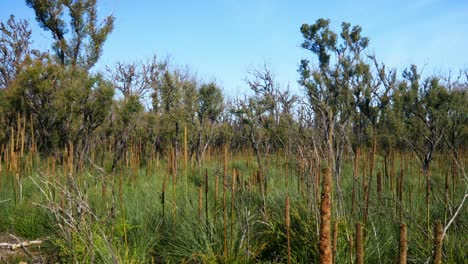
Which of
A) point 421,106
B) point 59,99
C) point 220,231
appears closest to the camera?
point 220,231

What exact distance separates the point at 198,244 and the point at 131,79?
22743mm

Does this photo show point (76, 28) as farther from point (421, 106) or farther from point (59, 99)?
point (421, 106)

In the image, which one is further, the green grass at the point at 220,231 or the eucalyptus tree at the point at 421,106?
the eucalyptus tree at the point at 421,106

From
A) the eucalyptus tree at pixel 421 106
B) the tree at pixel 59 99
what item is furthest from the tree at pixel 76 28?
the eucalyptus tree at pixel 421 106

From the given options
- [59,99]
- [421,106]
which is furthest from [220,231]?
[421,106]

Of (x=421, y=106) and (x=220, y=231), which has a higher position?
(x=421, y=106)

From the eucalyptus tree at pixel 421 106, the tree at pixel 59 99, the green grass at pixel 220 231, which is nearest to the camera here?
the green grass at pixel 220 231

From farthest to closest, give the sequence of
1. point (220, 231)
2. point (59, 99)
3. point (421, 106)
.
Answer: point (421, 106), point (59, 99), point (220, 231)

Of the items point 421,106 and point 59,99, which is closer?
point 59,99

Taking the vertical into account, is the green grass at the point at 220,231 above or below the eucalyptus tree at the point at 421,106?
below

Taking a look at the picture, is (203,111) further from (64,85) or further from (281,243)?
(281,243)

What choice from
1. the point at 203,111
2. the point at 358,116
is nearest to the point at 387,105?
the point at 358,116

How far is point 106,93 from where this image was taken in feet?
36.6

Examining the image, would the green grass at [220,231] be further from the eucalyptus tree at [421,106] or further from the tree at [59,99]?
the eucalyptus tree at [421,106]
